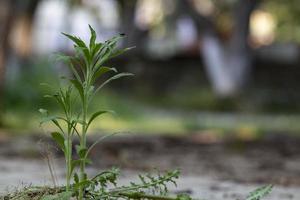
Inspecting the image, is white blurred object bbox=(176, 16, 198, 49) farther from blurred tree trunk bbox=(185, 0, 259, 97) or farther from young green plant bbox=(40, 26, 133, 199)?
young green plant bbox=(40, 26, 133, 199)

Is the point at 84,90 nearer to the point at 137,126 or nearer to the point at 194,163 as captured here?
the point at 194,163

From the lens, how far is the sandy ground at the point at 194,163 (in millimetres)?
4008

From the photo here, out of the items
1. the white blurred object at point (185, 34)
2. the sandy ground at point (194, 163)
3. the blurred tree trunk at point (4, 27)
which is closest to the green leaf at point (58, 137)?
the sandy ground at point (194, 163)

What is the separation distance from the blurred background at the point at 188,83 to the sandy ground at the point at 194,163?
249 mm

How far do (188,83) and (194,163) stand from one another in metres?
12.9

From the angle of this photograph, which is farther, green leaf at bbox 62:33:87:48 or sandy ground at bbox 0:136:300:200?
sandy ground at bbox 0:136:300:200

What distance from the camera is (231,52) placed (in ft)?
55.7

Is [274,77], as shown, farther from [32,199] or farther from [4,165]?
[32,199]

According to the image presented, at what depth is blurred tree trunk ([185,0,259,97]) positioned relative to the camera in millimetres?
16656

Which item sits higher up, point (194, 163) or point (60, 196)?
point (194, 163)

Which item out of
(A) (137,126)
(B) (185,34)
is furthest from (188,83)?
(B) (185,34)

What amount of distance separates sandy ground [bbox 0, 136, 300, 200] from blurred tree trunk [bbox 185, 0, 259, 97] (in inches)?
295

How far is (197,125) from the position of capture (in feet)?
36.8

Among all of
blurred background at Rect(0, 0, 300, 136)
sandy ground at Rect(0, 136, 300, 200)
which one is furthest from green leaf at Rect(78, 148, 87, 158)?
blurred background at Rect(0, 0, 300, 136)
